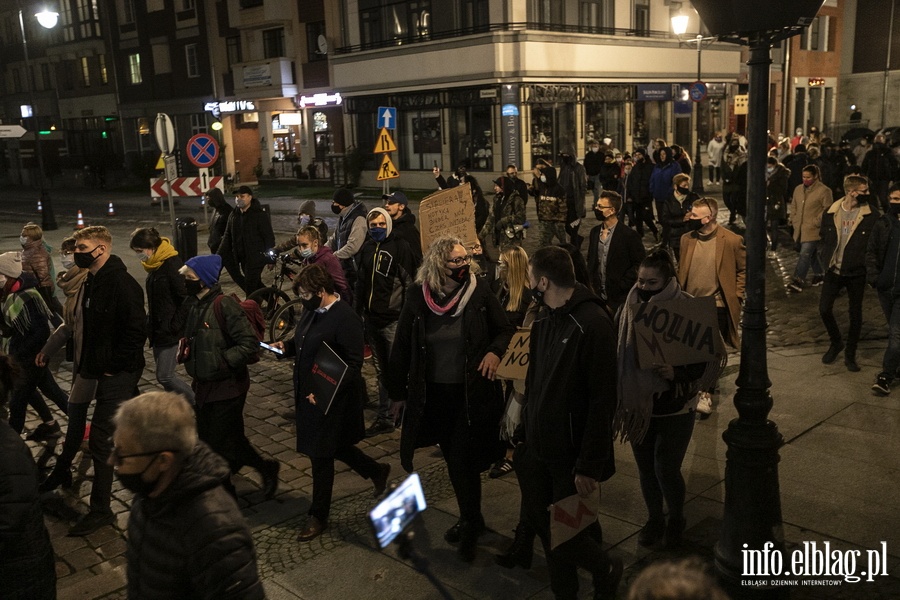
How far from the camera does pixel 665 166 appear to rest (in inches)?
648

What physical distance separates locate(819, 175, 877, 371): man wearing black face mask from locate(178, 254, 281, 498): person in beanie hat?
595cm

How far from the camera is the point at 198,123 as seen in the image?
46.2 meters

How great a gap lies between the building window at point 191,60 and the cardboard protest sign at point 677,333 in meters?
44.8

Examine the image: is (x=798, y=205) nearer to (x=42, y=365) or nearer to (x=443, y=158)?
(x=42, y=365)

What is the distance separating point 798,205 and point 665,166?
14.2 feet

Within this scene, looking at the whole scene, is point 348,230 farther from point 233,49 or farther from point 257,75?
point 233,49

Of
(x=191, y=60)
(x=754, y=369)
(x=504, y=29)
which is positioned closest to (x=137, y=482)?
(x=754, y=369)

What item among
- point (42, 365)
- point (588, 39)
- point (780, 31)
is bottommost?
point (42, 365)

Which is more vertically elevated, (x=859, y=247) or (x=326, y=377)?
(x=859, y=247)

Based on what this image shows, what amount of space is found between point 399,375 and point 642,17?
34.0 metres

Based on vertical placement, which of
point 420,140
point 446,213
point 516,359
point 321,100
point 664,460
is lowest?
point 664,460

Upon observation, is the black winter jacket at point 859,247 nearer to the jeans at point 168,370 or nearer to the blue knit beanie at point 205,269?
the blue knit beanie at point 205,269

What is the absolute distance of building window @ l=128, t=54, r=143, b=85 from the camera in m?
49.1

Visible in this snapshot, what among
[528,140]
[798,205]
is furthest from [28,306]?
[528,140]
